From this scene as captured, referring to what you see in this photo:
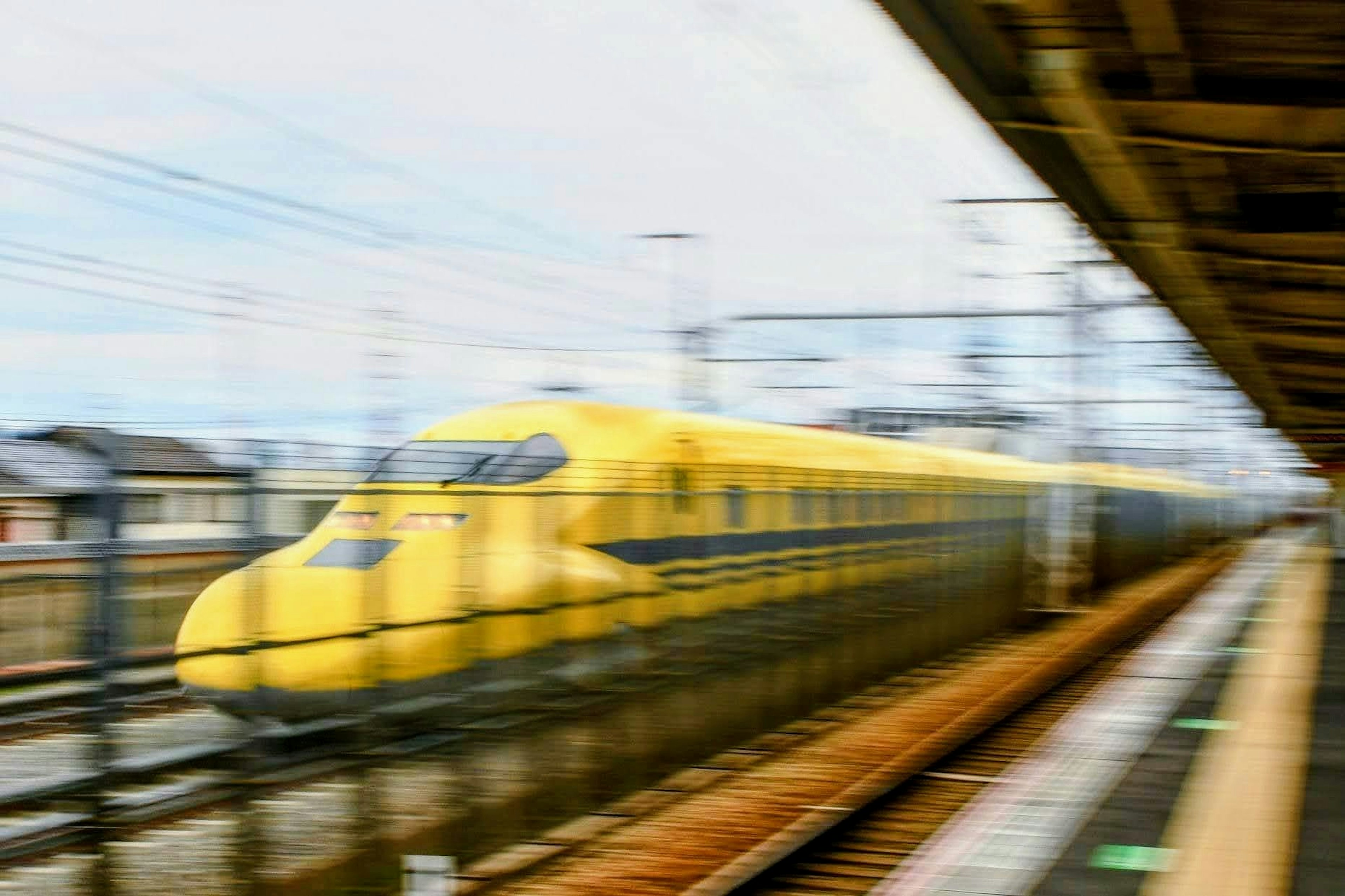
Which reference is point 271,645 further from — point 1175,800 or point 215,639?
point 1175,800

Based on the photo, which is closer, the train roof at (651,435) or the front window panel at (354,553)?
the front window panel at (354,553)

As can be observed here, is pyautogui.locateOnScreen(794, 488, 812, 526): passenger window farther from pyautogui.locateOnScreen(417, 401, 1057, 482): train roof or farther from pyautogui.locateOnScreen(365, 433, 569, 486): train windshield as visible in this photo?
pyautogui.locateOnScreen(365, 433, 569, 486): train windshield

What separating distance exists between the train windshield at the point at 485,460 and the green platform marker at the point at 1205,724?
433cm

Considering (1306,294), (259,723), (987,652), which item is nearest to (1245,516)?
(987,652)

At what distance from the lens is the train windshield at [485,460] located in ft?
24.6

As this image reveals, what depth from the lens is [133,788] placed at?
15.0 ft

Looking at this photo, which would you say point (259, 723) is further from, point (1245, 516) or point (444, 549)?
point (1245, 516)

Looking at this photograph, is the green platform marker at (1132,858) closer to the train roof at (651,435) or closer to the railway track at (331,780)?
the railway track at (331,780)

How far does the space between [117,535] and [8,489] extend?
379mm

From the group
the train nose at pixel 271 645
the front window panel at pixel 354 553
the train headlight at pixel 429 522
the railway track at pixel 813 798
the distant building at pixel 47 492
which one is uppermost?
the distant building at pixel 47 492

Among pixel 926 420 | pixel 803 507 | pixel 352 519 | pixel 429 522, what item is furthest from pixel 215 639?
pixel 926 420

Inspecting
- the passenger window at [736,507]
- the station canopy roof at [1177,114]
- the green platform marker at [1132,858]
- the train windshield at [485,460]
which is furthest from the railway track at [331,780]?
the station canopy roof at [1177,114]

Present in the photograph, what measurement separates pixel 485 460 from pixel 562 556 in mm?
1008

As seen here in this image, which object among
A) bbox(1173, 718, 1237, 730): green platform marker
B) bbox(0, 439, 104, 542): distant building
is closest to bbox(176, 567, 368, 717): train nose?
bbox(0, 439, 104, 542): distant building
